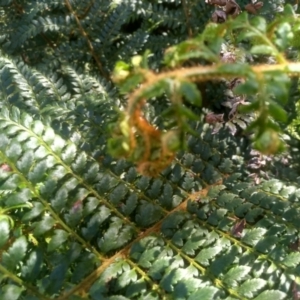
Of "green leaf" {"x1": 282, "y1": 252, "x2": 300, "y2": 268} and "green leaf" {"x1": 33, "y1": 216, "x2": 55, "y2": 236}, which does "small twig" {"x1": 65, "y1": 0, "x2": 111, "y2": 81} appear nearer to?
"green leaf" {"x1": 33, "y1": 216, "x2": 55, "y2": 236}

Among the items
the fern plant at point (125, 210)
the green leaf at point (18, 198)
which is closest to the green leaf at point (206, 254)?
the fern plant at point (125, 210)

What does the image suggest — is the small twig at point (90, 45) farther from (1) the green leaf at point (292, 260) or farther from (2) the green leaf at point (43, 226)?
(1) the green leaf at point (292, 260)

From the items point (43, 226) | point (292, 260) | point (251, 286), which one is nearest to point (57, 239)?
point (43, 226)

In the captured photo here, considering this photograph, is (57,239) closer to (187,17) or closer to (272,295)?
(272,295)

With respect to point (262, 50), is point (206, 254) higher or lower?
lower

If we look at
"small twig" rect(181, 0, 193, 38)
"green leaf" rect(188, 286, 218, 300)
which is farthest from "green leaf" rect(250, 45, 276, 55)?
"small twig" rect(181, 0, 193, 38)

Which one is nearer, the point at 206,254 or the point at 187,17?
the point at 206,254

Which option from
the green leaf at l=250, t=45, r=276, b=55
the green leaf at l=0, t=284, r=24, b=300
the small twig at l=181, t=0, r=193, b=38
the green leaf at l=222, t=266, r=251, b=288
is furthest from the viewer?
the small twig at l=181, t=0, r=193, b=38

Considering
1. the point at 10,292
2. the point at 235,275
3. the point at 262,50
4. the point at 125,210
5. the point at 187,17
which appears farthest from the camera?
the point at 187,17

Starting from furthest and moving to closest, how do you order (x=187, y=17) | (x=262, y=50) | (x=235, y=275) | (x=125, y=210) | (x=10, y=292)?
(x=187, y=17) → (x=125, y=210) → (x=235, y=275) → (x=10, y=292) → (x=262, y=50)

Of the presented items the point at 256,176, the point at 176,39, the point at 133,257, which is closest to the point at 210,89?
the point at 176,39

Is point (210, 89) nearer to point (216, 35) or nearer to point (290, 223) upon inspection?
point (290, 223)
